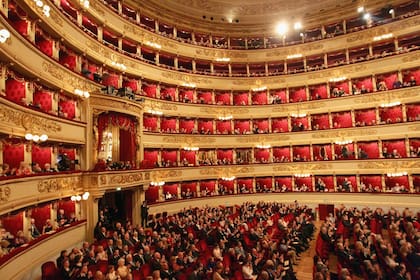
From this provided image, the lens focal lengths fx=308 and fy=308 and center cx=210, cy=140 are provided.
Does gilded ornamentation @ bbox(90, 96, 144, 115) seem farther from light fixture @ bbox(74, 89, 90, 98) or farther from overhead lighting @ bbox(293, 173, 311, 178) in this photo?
overhead lighting @ bbox(293, 173, 311, 178)

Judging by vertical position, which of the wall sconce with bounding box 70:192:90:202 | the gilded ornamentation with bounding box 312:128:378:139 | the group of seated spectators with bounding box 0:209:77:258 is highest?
the gilded ornamentation with bounding box 312:128:378:139

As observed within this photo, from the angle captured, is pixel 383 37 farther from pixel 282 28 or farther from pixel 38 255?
pixel 38 255

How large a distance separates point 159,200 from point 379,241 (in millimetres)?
11075

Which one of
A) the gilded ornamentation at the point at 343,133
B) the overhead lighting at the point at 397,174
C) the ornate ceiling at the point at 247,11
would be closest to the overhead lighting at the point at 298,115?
Result: the gilded ornamentation at the point at 343,133

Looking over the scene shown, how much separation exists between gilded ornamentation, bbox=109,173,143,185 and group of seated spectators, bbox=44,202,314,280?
1.55m

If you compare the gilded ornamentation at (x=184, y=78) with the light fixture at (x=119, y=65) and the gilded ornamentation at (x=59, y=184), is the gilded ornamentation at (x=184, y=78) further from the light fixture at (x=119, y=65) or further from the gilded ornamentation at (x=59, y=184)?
the gilded ornamentation at (x=59, y=184)

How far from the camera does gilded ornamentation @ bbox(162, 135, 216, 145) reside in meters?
17.9

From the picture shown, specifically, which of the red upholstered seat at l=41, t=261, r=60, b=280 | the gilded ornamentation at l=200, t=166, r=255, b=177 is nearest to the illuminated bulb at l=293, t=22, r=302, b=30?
the gilded ornamentation at l=200, t=166, r=255, b=177

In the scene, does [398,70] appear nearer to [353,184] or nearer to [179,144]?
[353,184]

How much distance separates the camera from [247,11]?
20.3 metres

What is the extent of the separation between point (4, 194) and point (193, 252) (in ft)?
15.5

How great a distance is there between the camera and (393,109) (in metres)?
17.7

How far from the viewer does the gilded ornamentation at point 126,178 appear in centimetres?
1182

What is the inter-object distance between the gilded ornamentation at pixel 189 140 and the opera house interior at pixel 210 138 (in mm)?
95
